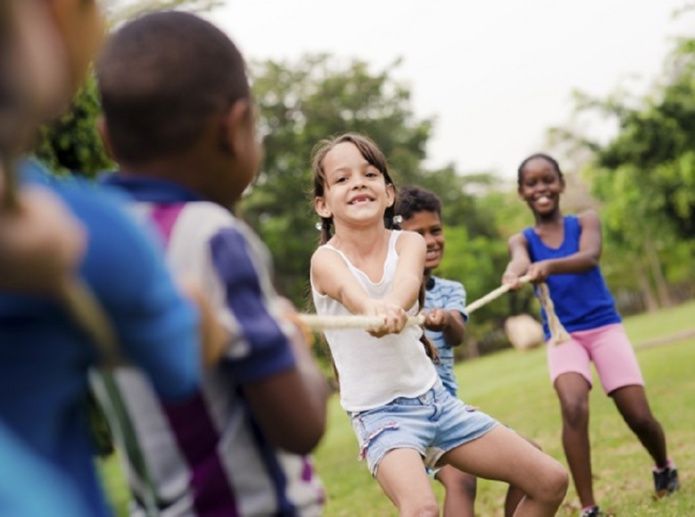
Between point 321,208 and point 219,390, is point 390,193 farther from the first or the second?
point 219,390

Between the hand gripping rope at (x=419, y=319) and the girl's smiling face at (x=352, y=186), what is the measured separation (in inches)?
19.1

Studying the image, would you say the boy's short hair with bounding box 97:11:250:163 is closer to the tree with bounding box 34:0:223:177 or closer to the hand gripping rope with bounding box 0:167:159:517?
the hand gripping rope with bounding box 0:167:159:517

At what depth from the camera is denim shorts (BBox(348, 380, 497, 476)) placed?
12.8 feet

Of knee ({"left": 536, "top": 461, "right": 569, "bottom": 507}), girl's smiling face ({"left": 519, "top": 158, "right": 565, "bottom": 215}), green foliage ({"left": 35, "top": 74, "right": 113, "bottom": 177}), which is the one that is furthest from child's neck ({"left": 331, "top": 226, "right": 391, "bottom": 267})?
green foliage ({"left": 35, "top": 74, "right": 113, "bottom": 177})

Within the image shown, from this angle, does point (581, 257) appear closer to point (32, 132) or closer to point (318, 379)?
point (318, 379)

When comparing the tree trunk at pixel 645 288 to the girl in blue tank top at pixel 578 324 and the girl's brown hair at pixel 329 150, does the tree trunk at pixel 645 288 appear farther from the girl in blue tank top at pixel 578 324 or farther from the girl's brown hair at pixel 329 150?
the girl's brown hair at pixel 329 150

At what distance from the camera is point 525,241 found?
6500mm

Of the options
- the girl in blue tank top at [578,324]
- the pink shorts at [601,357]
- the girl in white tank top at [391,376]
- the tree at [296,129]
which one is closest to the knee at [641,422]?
the girl in blue tank top at [578,324]

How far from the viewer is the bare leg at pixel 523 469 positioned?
3.82 m

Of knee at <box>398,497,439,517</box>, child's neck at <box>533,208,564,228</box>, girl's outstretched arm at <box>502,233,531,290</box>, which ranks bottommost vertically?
knee at <box>398,497,439,517</box>

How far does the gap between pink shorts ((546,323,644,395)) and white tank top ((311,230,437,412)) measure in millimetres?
2177

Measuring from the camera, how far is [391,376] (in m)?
4.03

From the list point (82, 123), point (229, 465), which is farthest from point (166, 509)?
point (82, 123)

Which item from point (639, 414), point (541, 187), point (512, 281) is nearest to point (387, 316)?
point (512, 281)
